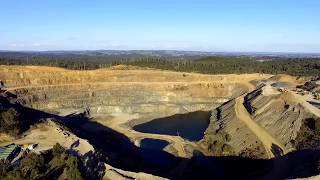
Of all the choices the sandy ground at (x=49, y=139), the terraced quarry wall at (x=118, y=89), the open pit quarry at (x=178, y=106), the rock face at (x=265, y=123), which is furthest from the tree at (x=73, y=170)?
the terraced quarry wall at (x=118, y=89)

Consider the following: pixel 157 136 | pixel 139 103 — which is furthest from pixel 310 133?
pixel 139 103

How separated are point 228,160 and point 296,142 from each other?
9024 millimetres

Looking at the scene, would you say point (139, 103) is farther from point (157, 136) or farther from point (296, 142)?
point (296, 142)

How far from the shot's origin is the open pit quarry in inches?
2484

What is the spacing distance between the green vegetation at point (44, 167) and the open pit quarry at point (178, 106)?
278 inches

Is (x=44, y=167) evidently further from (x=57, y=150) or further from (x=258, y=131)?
(x=258, y=131)

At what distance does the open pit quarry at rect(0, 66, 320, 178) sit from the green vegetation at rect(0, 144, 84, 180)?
7066mm

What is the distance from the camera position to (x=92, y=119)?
8788 cm

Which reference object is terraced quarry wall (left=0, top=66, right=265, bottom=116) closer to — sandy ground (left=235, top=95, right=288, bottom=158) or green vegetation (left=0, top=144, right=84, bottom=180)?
sandy ground (left=235, top=95, right=288, bottom=158)

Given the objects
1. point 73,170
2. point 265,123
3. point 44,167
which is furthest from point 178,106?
point 73,170

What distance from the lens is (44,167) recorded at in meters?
43.4

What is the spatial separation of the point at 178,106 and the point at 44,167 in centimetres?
5501

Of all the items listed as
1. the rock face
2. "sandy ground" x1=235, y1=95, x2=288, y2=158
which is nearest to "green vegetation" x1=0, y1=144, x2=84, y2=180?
the rock face

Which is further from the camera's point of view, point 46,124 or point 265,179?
point 46,124
